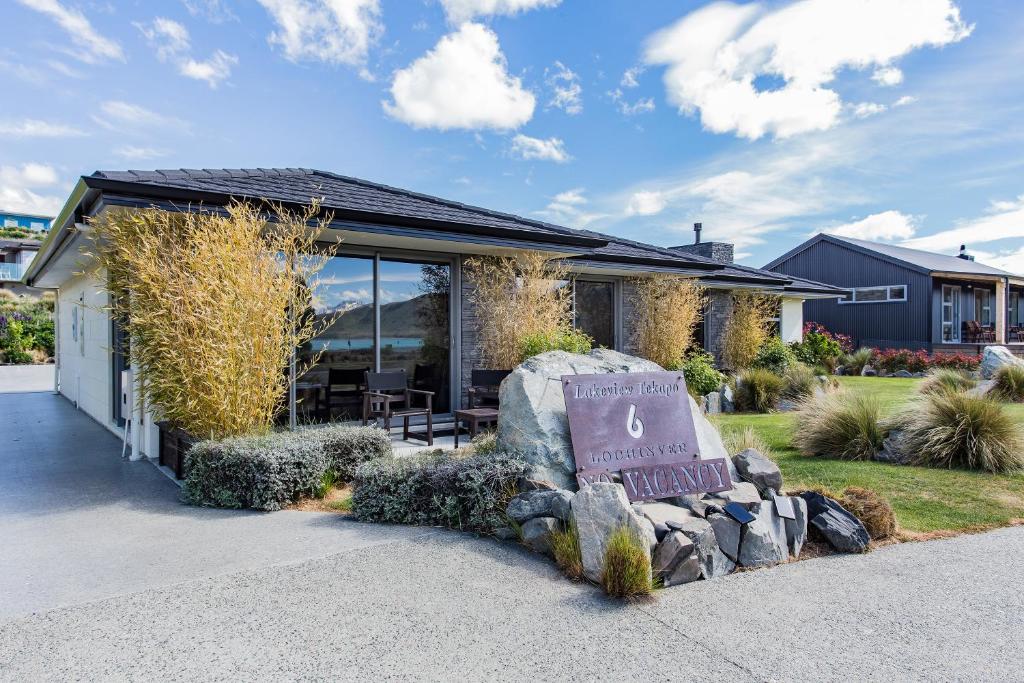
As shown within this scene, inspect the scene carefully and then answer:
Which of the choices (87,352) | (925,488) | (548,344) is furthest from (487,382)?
(87,352)

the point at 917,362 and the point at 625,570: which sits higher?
the point at 917,362

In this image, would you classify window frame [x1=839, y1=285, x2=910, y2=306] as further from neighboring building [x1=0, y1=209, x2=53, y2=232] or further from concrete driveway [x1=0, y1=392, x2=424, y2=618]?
neighboring building [x1=0, y1=209, x2=53, y2=232]

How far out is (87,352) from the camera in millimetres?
10594

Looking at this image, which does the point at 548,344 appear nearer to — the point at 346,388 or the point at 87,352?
the point at 346,388

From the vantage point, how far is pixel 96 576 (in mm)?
3443

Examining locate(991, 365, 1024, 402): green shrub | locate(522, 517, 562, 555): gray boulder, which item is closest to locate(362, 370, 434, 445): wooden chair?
locate(522, 517, 562, 555): gray boulder

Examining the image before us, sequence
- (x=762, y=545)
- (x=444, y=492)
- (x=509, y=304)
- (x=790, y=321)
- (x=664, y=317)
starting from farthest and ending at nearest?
(x=790, y=321) < (x=664, y=317) < (x=509, y=304) < (x=444, y=492) < (x=762, y=545)

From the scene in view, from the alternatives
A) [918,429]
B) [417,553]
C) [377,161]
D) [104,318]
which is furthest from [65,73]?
[918,429]

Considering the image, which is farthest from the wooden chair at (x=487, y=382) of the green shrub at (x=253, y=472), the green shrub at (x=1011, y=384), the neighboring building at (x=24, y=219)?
the neighboring building at (x=24, y=219)

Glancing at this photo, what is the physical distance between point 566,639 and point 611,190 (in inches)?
478

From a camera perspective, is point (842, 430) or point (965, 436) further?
point (842, 430)

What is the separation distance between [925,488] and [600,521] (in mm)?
3836

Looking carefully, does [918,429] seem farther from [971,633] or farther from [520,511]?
[520,511]

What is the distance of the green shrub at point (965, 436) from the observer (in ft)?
19.9
